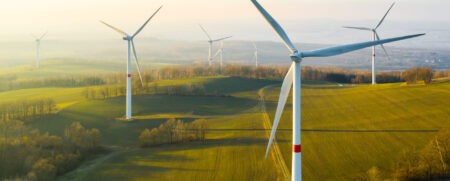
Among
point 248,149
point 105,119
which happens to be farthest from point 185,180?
point 105,119

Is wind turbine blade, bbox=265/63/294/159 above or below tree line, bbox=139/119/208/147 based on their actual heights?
above

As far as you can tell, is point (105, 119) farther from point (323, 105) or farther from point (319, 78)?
point (319, 78)

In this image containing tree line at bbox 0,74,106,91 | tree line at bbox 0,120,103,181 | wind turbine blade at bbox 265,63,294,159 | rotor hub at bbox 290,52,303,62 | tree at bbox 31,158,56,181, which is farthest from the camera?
tree line at bbox 0,74,106,91

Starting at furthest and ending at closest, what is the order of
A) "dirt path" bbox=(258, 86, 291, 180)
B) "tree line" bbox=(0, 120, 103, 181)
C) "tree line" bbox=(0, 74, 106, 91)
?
"tree line" bbox=(0, 74, 106, 91) < "tree line" bbox=(0, 120, 103, 181) < "dirt path" bbox=(258, 86, 291, 180)

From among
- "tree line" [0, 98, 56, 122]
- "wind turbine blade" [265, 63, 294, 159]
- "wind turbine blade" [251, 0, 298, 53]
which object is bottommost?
"tree line" [0, 98, 56, 122]

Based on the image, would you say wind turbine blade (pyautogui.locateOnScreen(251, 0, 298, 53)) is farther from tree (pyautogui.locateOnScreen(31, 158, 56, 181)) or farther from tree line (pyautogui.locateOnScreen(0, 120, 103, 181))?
tree (pyautogui.locateOnScreen(31, 158, 56, 181))

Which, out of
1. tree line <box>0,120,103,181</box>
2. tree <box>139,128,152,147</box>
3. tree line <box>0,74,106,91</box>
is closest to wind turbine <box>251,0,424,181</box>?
tree line <box>0,120,103,181</box>

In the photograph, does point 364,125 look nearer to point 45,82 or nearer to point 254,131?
point 254,131
